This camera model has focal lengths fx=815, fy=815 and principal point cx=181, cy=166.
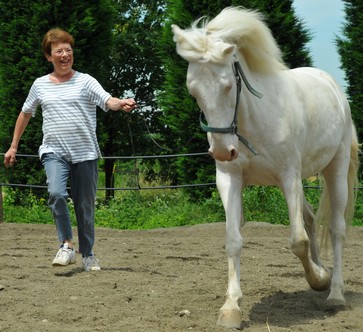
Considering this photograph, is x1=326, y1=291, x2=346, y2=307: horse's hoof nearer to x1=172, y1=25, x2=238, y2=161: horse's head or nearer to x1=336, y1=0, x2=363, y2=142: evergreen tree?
x1=172, y1=25, x2=238, y2=161: horse's head

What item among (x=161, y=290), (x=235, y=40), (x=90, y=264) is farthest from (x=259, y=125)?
(x=90, y=264)

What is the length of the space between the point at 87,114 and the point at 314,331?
9.08 feet

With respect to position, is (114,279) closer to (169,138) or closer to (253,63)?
(253,63)

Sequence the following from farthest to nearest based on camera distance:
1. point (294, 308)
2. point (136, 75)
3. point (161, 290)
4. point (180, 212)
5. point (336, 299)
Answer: point (136, 75), point (180, 212), point (161, 290), point (336, 299), point (294, 308)

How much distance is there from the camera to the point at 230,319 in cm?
483

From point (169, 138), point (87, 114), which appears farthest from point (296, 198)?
point (169, 138)

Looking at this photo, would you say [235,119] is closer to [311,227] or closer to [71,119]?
[311,227]

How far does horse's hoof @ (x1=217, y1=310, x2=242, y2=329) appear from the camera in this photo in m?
4.82

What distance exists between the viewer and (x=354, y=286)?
6383mm

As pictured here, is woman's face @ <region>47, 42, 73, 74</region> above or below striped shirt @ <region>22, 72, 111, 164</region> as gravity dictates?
above

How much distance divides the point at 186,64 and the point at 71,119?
6.26m

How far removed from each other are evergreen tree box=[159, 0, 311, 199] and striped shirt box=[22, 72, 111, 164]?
19.3 ft

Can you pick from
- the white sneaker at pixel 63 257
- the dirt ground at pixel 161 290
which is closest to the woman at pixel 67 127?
the white sneaker at pixel 63 257

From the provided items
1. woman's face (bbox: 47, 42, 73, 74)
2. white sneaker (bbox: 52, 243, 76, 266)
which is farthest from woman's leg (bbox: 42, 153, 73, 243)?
woman's face (bbox: 47, 42, 73, 74)
